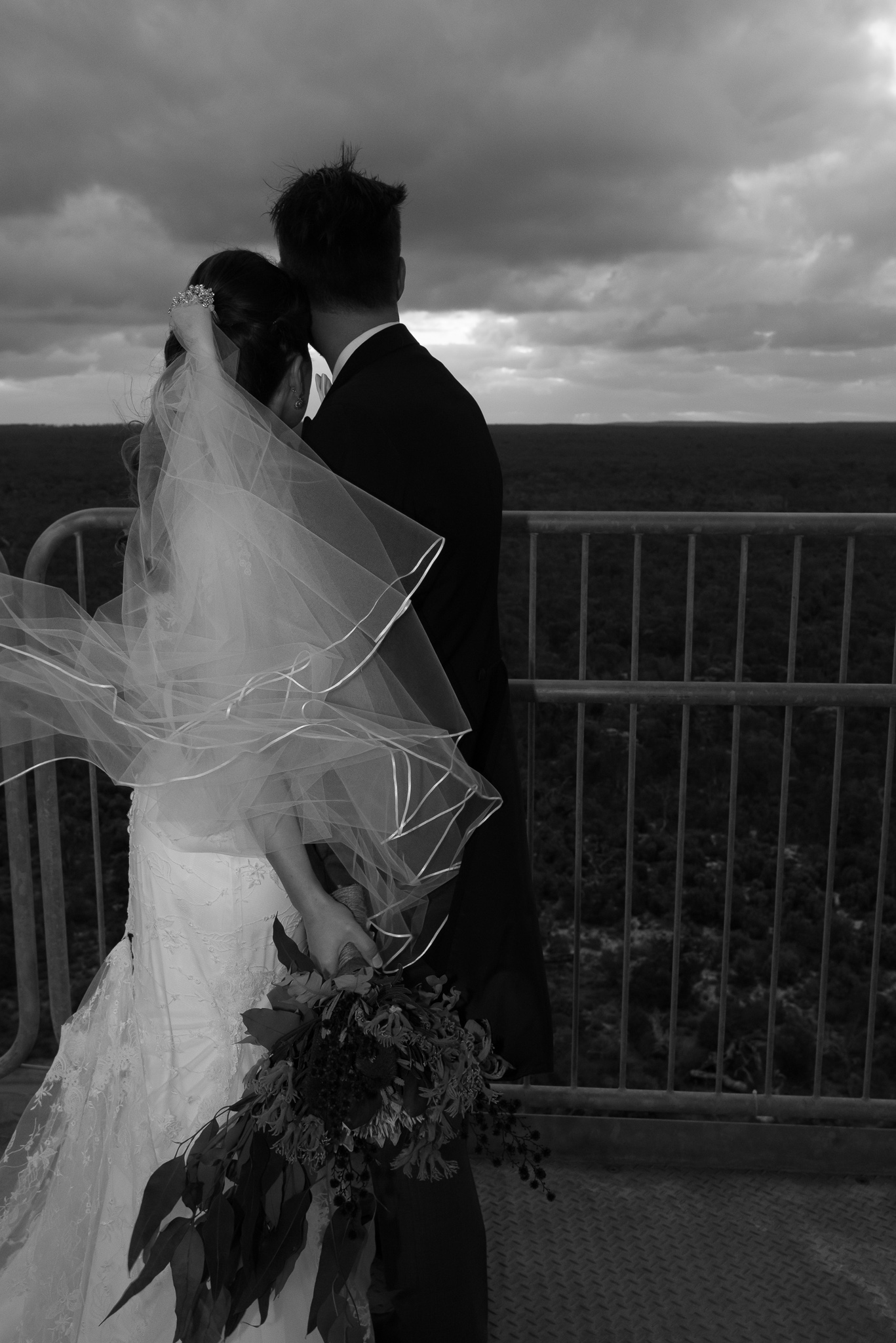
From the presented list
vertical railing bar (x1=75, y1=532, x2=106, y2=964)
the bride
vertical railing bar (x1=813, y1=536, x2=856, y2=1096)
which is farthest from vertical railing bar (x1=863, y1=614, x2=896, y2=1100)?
vertical railing bar (x1=75, y1=532, x2=106, y2=964)

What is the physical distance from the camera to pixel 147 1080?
216 centimetres

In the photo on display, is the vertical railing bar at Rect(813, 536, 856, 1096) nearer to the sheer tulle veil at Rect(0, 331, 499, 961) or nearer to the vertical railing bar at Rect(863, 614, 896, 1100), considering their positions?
the vertical railing bar at Rect(863, 614, 896, 1100)

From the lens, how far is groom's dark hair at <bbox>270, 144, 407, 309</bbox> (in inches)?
83.8

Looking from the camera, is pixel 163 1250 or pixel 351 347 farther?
pixel 351 347

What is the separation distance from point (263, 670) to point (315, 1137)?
28.5 inches

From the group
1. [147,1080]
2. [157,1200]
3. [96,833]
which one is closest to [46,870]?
[96,833]

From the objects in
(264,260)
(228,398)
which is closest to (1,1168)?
(228,398)

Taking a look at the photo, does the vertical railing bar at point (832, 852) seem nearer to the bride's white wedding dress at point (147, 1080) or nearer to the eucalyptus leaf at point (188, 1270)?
the bride's white wedding dress at point (147, 1080)

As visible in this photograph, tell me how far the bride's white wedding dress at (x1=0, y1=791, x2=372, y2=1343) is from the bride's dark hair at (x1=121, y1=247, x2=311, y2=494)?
79 centimetres

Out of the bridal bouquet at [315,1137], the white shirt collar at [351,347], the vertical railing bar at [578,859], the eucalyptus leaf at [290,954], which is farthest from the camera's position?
the vertical railing bar at [578,859]

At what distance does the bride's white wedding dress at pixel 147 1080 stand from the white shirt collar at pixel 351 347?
912 millimetres

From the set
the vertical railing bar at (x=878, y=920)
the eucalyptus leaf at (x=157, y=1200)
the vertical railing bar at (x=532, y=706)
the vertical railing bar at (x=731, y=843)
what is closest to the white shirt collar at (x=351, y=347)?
the vertical railing bar at (x=532, y=706)

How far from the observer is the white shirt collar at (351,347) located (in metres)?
2.16

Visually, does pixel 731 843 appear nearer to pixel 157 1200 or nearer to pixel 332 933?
pixel 332 933
